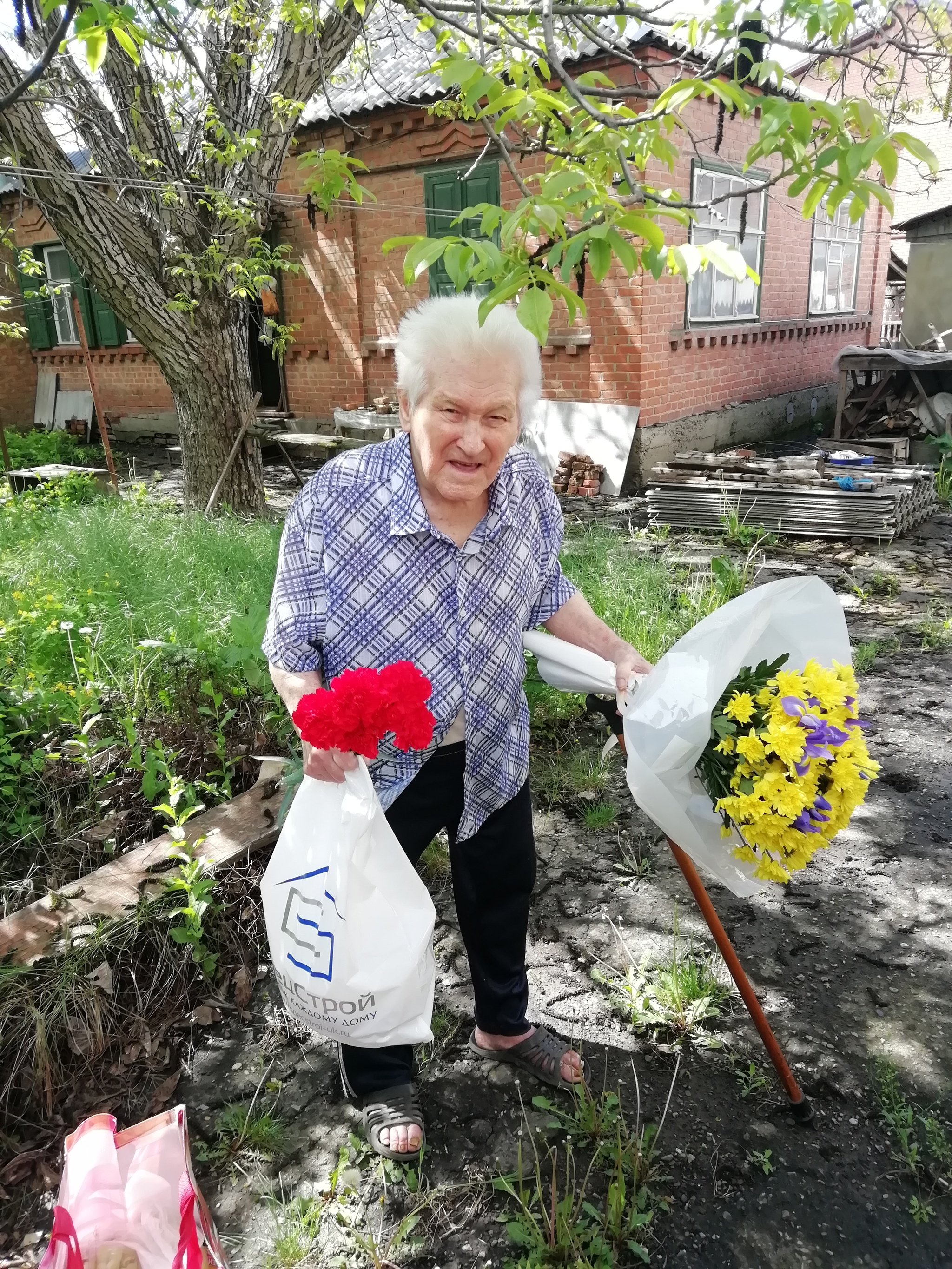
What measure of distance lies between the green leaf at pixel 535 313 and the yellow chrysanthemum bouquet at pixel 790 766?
799mm

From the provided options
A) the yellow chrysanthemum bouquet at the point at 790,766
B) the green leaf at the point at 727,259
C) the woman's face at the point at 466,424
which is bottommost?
the yellow chrysanthemum bouquet at the point at 790,766

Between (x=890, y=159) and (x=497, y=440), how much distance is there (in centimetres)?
102

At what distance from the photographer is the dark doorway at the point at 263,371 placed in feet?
40.9

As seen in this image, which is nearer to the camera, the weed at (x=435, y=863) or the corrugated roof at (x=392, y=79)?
the weed at (x=435, y=863)

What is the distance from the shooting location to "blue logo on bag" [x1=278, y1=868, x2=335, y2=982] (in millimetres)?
1572

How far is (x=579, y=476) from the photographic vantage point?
888cm

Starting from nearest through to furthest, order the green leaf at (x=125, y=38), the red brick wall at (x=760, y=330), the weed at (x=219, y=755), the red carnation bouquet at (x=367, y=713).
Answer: the red carnation bouquet at (x=367, y=713) → the green leaf at (x=125, y=38) → the weed at (x=219, y=755) → the red brick wall at (x=760, y=330)

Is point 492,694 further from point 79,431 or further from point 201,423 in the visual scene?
point 79,431

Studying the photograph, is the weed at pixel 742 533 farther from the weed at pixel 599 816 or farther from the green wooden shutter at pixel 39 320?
the green wooden shutter at pixel 39 320

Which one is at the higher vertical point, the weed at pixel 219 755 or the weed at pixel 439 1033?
the weed at pixel 219 755

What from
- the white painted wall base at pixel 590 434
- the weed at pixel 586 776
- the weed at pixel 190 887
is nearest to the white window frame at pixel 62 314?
the white painted wall base at pixel 590 434

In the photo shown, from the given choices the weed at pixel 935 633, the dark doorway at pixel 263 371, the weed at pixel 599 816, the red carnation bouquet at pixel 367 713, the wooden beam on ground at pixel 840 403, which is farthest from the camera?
the dark doorway at pixel 263 371

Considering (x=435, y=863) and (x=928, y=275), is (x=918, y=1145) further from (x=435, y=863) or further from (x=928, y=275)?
(x=928, y=275)

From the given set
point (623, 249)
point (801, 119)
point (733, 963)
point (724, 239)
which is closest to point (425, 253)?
point (623, 249)
